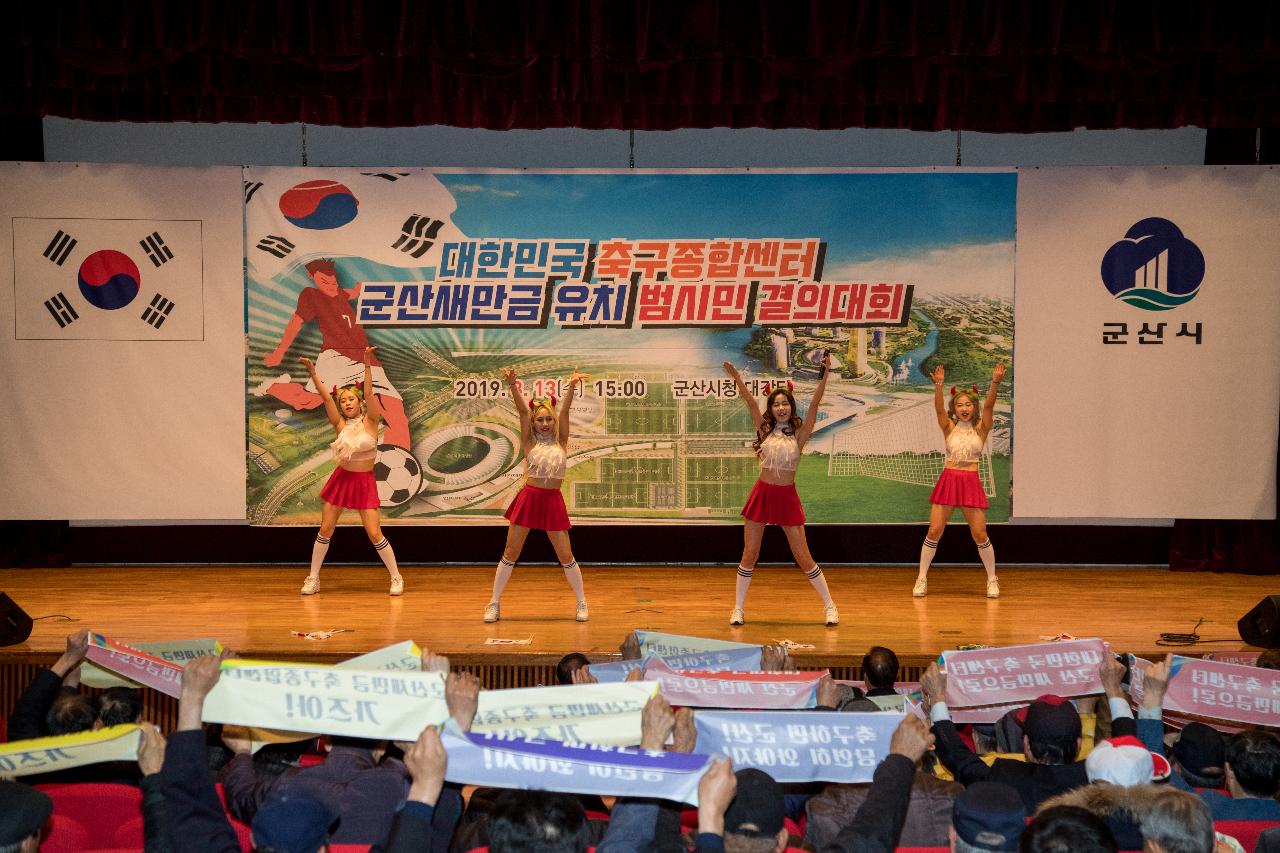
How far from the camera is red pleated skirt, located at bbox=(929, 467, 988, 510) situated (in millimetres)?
8195

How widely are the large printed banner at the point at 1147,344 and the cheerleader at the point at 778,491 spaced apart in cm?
264

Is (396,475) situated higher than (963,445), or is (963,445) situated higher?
(963,445)

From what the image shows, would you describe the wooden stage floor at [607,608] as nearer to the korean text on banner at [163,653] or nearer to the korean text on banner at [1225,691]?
the korean text on banner at [163,653]

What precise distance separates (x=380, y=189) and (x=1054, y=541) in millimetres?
5752

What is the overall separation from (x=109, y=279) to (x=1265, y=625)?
7894 millimetres

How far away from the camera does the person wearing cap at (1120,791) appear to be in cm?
238

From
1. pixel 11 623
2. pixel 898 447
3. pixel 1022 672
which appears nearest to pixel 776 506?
pixel 898 447

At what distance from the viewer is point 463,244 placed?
9195mm

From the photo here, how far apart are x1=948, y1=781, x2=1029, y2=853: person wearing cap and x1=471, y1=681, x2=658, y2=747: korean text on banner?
2.89 ft

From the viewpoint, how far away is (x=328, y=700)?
3111mm

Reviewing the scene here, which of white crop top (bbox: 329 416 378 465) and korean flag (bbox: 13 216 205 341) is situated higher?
korean flag (bbox: 13 216 205 341)

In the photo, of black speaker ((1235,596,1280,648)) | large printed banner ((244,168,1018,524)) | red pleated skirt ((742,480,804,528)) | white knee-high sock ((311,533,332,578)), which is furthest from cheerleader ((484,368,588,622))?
black speaker ((1235,596,1280,648))

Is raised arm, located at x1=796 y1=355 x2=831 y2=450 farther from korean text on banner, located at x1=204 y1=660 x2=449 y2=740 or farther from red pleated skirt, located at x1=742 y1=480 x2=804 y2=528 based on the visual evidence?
korean text on banner, located at x1=204 y1=660 x2=449 y2=740

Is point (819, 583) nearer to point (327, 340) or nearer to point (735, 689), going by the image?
point (735, 689)
